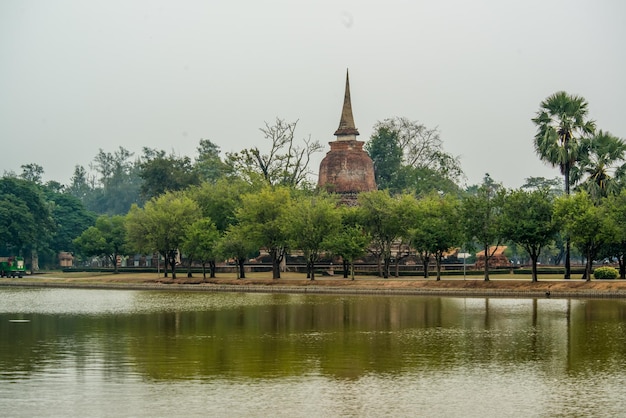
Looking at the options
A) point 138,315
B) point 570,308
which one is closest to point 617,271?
point 570,308

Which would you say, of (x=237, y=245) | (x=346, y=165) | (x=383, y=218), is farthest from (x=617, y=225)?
(x=346, y=165)

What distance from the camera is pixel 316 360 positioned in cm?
3177

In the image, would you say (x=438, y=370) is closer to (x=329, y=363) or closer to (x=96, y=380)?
(x=329, y=363)

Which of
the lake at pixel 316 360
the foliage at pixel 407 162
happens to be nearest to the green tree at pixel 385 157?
the foliage at pixel 407 162

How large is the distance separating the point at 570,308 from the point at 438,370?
2269 centimetres

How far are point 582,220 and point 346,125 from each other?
40198 mm

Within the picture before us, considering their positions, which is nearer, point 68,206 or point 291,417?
point 291,417

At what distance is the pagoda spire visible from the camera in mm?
95500

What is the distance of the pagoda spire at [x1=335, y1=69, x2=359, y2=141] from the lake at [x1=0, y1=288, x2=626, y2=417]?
43.8 meters

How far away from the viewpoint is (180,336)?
38.6m

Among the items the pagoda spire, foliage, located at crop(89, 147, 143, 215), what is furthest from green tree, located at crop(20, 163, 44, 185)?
the pagoda spire

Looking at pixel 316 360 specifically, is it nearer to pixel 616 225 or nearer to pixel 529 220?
pixel 616 225

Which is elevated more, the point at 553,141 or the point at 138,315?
the point at 553,141

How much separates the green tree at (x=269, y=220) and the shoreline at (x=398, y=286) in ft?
11.2
